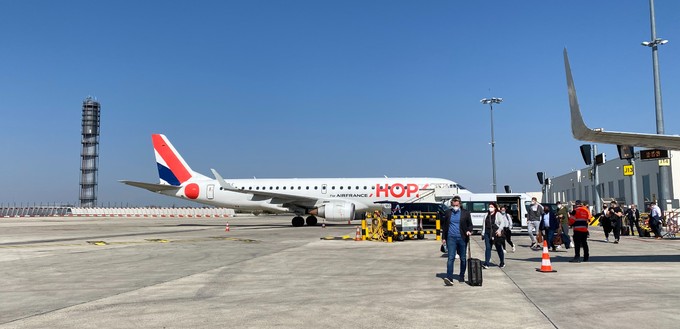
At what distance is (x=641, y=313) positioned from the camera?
6832mm

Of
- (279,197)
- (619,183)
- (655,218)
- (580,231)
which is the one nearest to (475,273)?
(580,231)

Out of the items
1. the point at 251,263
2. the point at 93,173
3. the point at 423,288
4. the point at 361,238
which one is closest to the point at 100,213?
the point at 93,173

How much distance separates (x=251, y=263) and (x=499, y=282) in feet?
20.9

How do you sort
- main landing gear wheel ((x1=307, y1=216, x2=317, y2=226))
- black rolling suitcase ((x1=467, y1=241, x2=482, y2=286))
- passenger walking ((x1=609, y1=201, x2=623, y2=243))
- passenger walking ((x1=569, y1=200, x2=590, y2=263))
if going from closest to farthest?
black rolling suitcase ((x1=467, y1=241, x2=482, y2=286)) → passenger walking ((x1=569, y1=200, x2=590, y2=263)) → passenger walking ((x1=609, y1=201, x2=623, y2=243)) → main landing gear wheel ((x1=307, y1=216, x2=317, y2=226))

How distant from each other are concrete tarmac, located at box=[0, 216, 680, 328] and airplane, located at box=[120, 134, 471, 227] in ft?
58.7

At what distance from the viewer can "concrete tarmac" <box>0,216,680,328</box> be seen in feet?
21.7

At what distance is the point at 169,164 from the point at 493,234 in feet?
103

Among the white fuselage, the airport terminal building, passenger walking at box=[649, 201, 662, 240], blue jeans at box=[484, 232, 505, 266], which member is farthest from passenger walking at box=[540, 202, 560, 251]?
the white fuselage

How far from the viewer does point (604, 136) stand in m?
10.8

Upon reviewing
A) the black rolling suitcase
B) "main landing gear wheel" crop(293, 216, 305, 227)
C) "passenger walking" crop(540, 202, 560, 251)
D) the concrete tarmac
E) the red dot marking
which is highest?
the red dot marking

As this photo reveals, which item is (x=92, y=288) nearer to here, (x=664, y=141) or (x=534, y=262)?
(x=534, y=262)

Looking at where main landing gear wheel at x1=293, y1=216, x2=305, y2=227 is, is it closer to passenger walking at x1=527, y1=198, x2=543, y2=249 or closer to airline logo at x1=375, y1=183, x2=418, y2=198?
airline logo at x1=375, y1=183, x2=418, y2=198

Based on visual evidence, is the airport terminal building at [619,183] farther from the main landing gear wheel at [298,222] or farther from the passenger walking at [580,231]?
the main landing gear wheel at [298,222]

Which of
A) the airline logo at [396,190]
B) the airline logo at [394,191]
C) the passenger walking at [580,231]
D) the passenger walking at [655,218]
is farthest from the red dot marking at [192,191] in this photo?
the passenger walking at [580,231]
